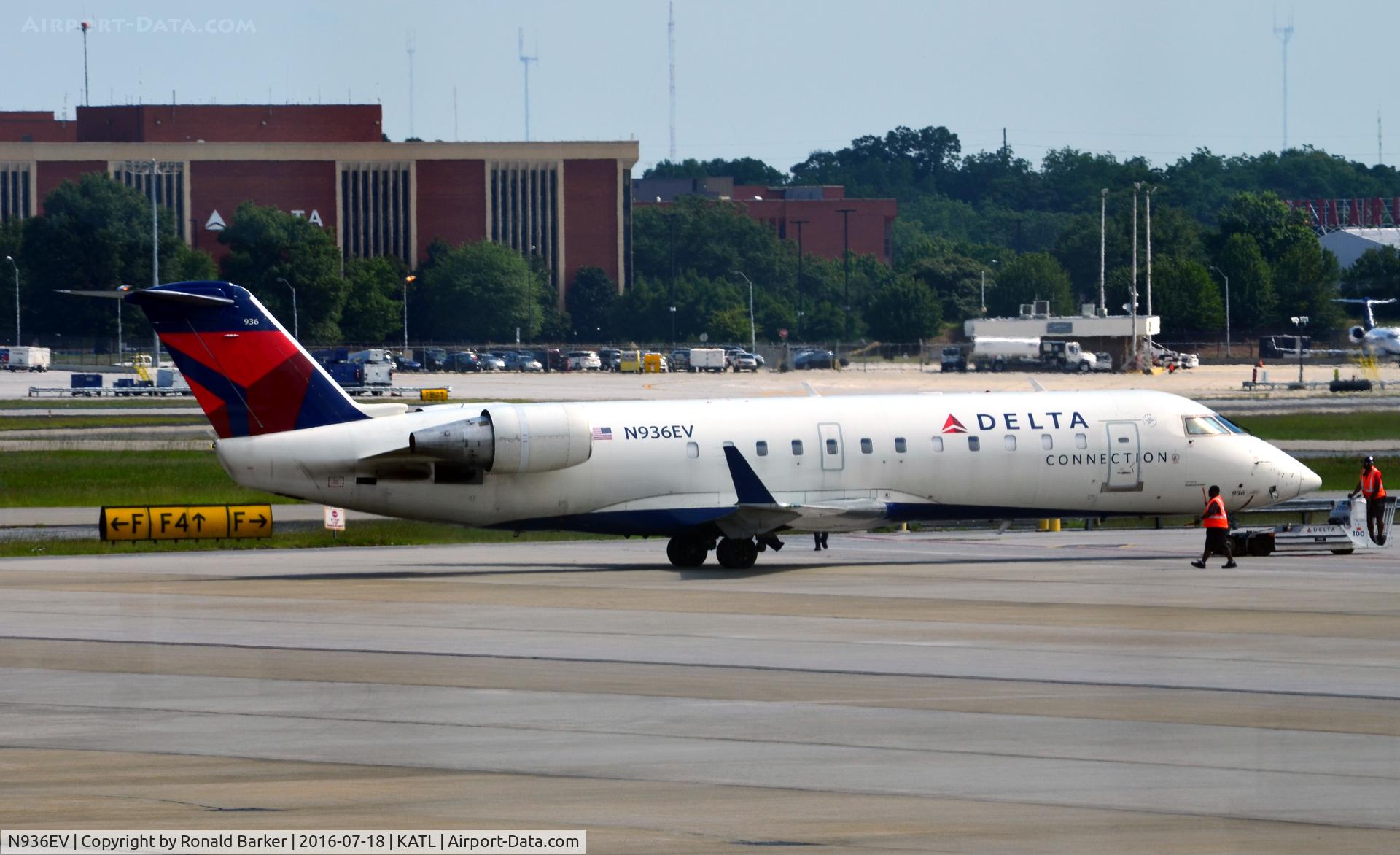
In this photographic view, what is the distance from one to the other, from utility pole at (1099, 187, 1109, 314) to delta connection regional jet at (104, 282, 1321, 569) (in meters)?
89.1

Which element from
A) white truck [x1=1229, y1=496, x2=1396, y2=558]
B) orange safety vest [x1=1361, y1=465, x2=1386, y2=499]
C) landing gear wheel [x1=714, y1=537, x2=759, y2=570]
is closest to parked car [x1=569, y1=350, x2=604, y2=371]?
orange safety vest [x1=1361, y1=465, x2=1386, y2=499]

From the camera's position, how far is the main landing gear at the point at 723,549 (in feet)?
102

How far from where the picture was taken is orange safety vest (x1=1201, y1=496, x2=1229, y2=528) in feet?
102

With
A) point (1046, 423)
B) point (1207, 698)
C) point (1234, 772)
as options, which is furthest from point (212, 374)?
point (1234, 772)

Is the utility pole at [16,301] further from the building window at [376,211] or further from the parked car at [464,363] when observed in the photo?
the building window at [376,211]

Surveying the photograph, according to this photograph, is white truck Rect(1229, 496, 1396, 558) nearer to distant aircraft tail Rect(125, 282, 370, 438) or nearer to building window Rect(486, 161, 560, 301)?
distant aircraft tail Rect(125, 282, 370, 438)

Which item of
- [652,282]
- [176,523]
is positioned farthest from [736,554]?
[652,282]

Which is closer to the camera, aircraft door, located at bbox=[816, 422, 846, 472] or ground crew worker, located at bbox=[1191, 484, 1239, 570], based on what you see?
ground crew worker, located at bbox=[1191, 484, 1239, 570]

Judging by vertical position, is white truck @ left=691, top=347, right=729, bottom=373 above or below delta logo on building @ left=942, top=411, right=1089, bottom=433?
above

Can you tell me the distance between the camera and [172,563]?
33.7 meters

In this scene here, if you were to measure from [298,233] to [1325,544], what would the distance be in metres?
112

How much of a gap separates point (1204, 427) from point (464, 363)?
10146 centimetres

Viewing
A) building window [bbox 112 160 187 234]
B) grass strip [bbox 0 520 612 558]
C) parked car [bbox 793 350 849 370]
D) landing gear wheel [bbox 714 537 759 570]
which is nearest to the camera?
landing gear wheel [bbox 714 537 759 570]

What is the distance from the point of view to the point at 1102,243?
125 m
